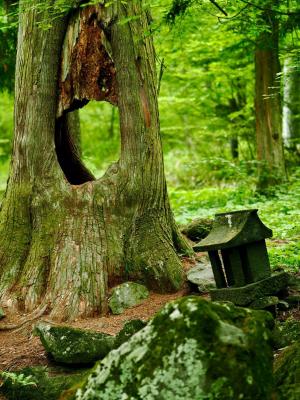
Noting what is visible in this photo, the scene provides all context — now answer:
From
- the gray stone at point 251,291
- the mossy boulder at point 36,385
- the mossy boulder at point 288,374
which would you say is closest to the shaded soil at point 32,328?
the mossy boulder at point 36,385

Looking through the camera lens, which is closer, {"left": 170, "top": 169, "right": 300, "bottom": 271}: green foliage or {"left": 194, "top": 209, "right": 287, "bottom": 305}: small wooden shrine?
{"left": 194, "top": 209, "right": 287, "bottom": 305}: small wooden shrine

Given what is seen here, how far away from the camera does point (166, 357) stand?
2912 millimetres

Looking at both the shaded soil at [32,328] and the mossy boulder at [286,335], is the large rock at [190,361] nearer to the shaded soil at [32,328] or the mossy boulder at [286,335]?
the mossy boulder at [286,335]

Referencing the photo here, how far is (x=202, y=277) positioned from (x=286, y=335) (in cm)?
175

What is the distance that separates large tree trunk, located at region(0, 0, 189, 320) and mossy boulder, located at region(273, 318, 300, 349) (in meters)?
1.80

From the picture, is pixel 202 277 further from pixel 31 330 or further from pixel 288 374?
pixel 288 374

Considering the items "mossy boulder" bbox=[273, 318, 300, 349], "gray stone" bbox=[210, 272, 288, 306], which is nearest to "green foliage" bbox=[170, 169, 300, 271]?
"gray stone" bbox=[210, 272, 288, 306]

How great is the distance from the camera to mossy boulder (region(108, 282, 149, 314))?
18.9 ft

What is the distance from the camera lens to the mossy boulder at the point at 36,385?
4.11 metres

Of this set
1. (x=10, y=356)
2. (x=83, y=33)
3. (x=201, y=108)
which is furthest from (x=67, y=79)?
(x=201, y=108)

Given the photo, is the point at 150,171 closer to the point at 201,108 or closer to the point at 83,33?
the point at 83,33

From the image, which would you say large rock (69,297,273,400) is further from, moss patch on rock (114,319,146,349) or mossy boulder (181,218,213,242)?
mossy boulder (181,218,213,242)

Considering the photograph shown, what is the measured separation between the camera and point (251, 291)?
16.9 feet

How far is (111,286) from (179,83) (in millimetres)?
13148
